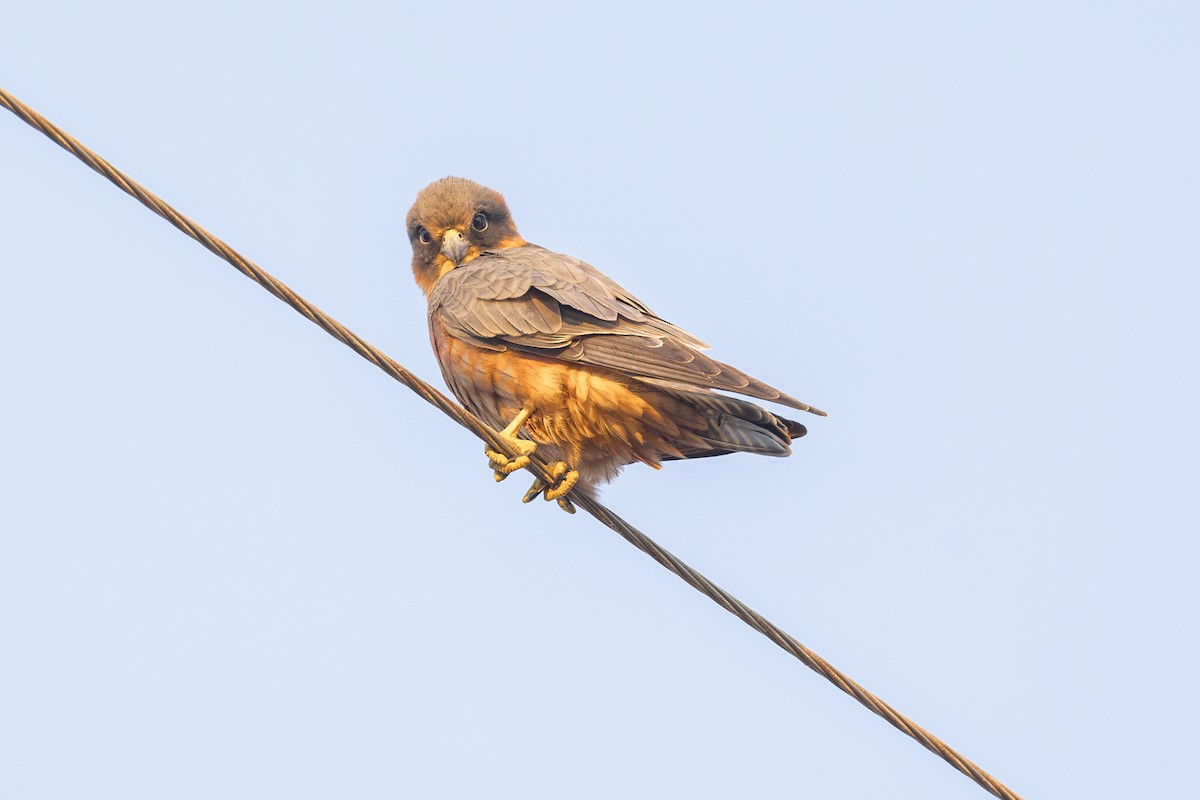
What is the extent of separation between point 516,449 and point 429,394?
41.6 inches

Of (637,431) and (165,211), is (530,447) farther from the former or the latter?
(165,211)

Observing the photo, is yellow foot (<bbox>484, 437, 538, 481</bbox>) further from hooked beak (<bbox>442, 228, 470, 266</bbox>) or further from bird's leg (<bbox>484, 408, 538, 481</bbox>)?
hooked beak (<bbox>442, 228, 470, 266</bbox>)

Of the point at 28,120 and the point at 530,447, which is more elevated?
the point at 530,447

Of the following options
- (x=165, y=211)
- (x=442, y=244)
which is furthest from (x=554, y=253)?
(x=165, y=211)

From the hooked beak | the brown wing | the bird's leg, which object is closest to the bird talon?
the bird's leg

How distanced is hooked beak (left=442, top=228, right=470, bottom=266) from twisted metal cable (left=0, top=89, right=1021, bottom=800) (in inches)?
97.4

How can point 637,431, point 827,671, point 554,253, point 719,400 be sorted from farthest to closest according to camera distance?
point 554,253 < point 637,431 < point 719,400 < point 827,671

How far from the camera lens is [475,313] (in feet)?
20.0

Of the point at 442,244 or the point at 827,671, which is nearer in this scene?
the point at 827,671

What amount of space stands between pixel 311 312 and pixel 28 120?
0.94m

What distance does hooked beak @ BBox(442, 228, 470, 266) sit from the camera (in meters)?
6.94

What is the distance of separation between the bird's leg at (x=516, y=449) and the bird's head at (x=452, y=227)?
1462 millimetres

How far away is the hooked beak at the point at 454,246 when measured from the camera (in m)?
6.94

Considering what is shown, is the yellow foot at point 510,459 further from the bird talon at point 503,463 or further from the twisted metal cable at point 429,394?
the twisted metal cable at point 429,394
